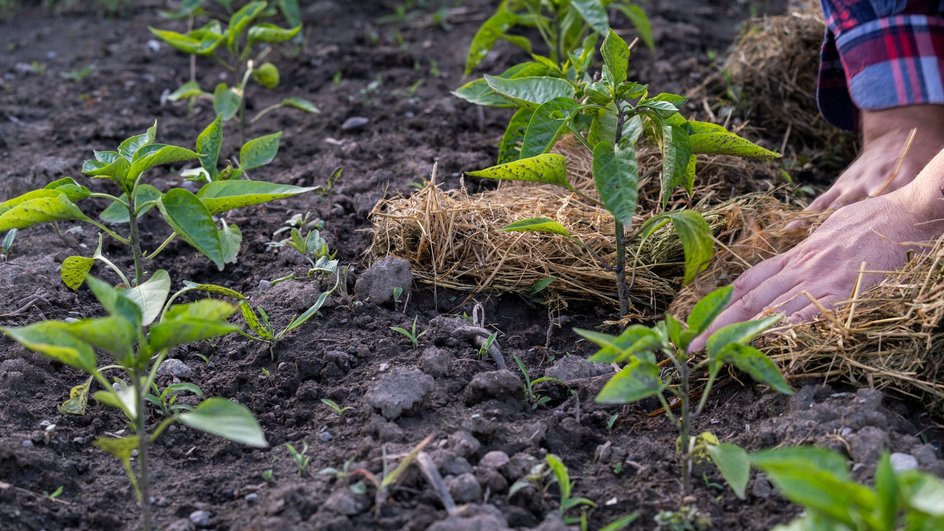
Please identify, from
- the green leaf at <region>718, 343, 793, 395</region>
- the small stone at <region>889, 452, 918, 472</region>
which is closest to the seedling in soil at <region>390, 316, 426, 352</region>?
Answer: the green leaf at <region>718, 343, 793, 395</region>

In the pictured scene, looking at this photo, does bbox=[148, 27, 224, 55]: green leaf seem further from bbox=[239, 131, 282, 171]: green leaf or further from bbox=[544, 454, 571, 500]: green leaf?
bbox=[544, 454, 571, 500]: green leaf

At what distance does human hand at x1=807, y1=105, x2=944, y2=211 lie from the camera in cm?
247

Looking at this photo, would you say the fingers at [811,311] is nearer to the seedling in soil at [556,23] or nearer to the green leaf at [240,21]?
the seedling in soil at [556,23]

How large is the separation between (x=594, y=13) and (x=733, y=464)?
5.80 feet

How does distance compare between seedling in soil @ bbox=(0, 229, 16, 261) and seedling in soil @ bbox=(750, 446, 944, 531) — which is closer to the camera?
seedling in soil @ bbox=(750, 446, 944, 531)

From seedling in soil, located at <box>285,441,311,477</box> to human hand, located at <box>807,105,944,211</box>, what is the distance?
1.50 metres

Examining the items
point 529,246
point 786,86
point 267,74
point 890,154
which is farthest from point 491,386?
point 786,86

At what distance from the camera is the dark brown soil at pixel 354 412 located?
1648 mm

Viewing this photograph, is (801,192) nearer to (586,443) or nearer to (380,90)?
(586,443)

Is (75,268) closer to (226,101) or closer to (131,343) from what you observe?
(131,343)

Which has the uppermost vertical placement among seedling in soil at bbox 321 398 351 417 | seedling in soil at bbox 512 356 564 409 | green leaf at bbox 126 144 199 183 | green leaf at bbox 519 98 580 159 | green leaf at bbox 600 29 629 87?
green leaf at bbox 600 29 629 87

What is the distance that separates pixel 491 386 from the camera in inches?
74.9

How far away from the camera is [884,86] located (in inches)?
105

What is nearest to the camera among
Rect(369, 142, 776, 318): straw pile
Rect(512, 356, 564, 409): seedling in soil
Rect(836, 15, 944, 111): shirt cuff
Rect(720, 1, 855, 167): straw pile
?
Rect(512, 356, 564, 409): seedling in soil
